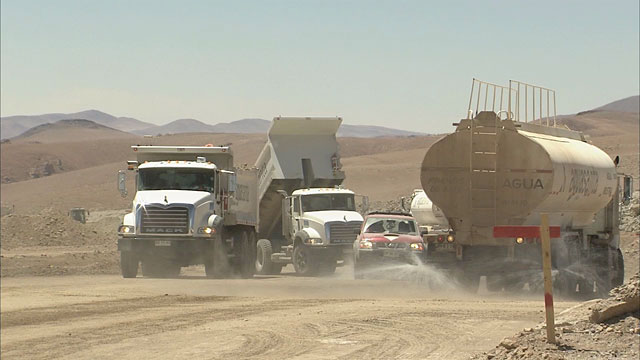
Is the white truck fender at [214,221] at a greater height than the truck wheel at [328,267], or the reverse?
the white truck fender at [214,221]

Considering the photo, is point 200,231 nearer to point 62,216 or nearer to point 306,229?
point 306,229

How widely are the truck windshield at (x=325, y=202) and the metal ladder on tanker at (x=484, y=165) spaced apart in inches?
414

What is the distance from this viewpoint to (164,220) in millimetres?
31656

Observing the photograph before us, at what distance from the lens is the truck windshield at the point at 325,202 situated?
36.7 m

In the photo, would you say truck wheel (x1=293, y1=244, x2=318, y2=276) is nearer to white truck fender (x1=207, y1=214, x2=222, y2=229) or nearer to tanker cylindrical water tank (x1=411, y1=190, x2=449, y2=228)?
tanker cylindrical water tank (x1=411, y1=190, x2=449, y2=228)

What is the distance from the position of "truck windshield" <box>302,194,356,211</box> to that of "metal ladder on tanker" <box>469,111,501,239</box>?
10512 mm

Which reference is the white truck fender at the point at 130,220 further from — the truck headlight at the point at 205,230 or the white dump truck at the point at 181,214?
the truck headlight at the point at 205,230

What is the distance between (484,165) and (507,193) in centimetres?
85

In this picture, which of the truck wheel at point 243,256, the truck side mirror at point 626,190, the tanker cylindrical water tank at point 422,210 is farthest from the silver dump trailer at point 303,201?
the truck side mirror at point 626,190

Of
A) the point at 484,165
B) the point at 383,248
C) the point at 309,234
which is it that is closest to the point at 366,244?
the point at 383,248

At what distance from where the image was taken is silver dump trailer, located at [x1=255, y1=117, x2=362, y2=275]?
36.0 metres

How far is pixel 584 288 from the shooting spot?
28.3 meters

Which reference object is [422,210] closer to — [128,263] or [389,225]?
[389,225]

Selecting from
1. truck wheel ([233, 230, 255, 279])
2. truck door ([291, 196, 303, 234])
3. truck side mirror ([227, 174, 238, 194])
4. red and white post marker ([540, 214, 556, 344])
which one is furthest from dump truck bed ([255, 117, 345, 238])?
red and white post marker ([540, 214, 556, 344])
